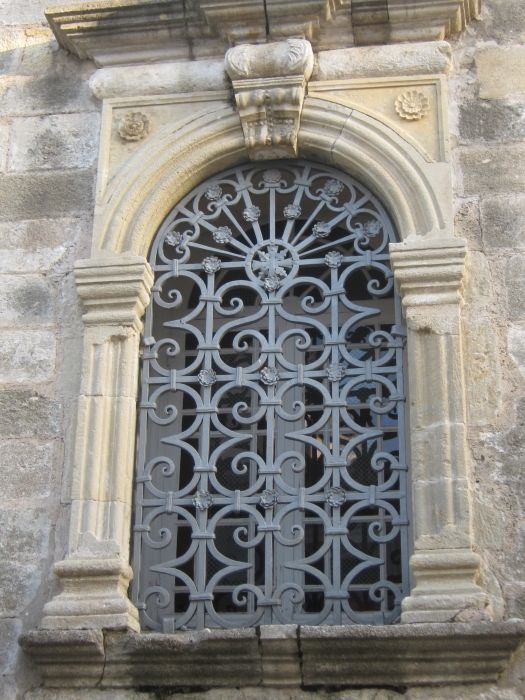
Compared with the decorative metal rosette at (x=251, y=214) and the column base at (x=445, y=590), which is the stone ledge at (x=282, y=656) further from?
the decorative metal rosette at (x=251, y=214)

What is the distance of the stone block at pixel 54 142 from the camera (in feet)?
19.9

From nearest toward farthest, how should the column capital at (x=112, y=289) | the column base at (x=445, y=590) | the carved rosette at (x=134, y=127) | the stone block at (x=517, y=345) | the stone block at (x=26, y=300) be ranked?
the column base at (x=445, y=590)
the stone block at (x=517, y=345)
the column capital at (x=112, y=289)
the stone block at (x=26, y=300)
the carved rosette at (x=134, y=127)

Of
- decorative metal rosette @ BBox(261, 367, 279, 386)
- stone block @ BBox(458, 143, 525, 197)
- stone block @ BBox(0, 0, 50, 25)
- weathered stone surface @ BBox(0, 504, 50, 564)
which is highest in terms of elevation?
stone block @ BBox(0, 0, 50, 25)

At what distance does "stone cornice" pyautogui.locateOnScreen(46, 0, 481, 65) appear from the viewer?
602 cm

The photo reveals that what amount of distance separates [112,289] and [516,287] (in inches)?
67.9

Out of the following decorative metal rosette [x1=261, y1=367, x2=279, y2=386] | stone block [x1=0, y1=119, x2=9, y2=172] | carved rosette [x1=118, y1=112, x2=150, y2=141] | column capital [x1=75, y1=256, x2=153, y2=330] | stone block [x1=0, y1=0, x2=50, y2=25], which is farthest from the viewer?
stone block [x1=0, y1=0, x2=50, y2=25]

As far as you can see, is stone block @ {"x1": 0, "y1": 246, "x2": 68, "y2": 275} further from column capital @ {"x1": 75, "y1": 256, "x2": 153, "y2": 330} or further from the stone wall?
column capital @ {"x1": 75, "y1": 256, "x2": 153, "y2": 330}

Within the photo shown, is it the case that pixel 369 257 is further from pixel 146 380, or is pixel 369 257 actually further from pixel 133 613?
pixel 133 613

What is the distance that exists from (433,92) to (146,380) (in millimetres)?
1828

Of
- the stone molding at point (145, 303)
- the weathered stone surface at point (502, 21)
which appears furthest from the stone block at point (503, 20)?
the stone molding at point (145, 303)

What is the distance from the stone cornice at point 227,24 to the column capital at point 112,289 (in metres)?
1.14

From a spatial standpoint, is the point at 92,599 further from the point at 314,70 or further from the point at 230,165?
the point at 314,70

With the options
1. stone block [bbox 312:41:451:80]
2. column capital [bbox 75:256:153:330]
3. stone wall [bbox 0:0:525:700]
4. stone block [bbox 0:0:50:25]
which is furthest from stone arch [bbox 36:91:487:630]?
stone block [bbox 0:0:50:25]

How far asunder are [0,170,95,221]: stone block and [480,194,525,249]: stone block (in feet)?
5.81
